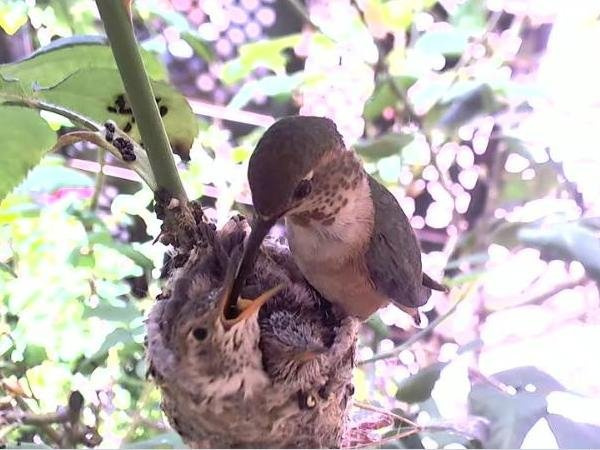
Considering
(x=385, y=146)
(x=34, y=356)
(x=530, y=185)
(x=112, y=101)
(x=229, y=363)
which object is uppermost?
(x=112, y=101)

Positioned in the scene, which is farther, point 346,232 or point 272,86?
point 272,86

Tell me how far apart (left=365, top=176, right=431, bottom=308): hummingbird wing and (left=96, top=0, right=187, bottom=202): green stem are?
0.20m

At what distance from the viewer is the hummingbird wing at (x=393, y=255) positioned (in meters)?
0.61

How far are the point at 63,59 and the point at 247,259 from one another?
0.27 metres

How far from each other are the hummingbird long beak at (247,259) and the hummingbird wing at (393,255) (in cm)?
15

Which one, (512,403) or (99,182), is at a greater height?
(99,182)

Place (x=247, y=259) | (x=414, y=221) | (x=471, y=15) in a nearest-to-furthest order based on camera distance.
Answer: (x=247, y=259), (x=471, y=15), (x=414, y=221)

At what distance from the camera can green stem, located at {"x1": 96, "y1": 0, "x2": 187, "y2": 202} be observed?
1.54ft

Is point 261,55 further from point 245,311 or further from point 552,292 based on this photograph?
point 245,311

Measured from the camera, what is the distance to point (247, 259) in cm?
46

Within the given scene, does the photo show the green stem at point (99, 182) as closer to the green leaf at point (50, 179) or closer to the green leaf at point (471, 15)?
the green leaf at point (50, 179)

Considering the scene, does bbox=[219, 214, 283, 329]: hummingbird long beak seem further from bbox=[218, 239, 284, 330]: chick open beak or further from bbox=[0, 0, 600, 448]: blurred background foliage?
bbox=[0, 0, 600, 448]: blurred background foliage

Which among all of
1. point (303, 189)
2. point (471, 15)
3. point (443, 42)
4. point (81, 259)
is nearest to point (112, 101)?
point (303, 189)

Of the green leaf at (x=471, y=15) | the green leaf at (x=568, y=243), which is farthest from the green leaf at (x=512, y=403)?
the green leaf at (x=471, y=15)
